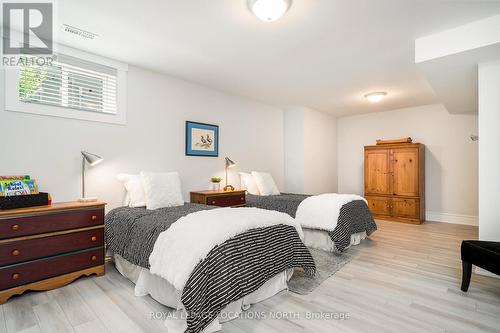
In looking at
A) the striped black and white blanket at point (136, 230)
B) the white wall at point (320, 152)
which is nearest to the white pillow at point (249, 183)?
the white wall at point (320, 152)

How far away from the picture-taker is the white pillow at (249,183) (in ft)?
15.7

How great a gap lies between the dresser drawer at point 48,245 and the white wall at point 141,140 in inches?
24.6

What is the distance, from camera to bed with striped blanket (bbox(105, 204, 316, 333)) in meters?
1.73

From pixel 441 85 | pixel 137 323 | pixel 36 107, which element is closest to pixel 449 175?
pixel 441 85

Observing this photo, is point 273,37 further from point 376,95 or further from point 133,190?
point 376,95

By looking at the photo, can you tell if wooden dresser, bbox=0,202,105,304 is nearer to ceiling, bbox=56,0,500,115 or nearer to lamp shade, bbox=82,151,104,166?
lamp shade, bbox=82,151,104,166

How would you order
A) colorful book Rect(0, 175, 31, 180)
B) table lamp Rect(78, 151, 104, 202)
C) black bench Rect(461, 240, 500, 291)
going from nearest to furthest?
black bench Rect(461, 240, 500, 291) < colorful book Rect(0, 175, 31, 180) < table lamp Rect(78, 151, 104, 202)

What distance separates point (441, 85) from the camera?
11.7ft

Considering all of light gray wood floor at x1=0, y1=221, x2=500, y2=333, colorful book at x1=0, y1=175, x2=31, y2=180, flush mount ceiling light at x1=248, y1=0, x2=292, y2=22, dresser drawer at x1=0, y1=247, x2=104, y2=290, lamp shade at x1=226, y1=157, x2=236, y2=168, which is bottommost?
light gray wood floor at x1=0, y1=221, x2=500, y2=333

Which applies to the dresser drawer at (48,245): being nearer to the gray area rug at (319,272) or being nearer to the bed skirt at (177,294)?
the bed skirt at (177,294)

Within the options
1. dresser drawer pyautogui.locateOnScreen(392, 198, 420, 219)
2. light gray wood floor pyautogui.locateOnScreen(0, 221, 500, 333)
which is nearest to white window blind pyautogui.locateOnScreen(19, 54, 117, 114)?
light gray wood floor pyautogui.locateOnScreen(0, 221, 500, 333)

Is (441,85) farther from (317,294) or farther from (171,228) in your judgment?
(171,228)

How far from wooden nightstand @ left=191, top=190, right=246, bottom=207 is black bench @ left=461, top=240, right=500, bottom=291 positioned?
292 cm

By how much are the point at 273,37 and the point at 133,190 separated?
2.47 meters
